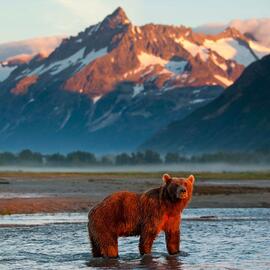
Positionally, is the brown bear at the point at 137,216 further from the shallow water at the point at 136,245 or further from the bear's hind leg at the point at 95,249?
the shallow water at the point at 136,245

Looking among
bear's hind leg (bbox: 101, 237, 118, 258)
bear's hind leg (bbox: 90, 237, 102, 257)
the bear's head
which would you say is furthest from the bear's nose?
bear's hind leg (bbox: 90, 237, 102, 257)

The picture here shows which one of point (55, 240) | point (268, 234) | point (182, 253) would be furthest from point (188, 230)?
point (182, 253)

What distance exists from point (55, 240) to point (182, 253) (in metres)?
6.76

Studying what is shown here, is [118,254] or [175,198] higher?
[175,198]

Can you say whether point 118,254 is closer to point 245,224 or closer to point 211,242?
point 211,242

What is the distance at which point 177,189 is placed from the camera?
26359mm

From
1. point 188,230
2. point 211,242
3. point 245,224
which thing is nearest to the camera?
point 211,242

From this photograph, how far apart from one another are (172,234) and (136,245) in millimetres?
5280

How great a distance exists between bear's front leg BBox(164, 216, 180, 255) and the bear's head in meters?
0.75

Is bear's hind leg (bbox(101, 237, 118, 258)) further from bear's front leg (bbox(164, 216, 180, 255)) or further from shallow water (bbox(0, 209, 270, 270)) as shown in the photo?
bear's front leg (bbox(164, 216, 180, 255))

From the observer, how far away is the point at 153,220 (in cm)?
2727

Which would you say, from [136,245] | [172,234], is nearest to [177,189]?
[172,234]

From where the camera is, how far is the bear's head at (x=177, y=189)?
2625cm

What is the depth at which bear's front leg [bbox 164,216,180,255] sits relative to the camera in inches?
1079
